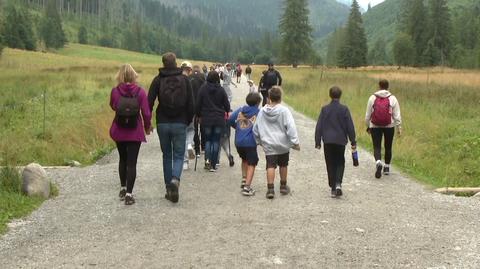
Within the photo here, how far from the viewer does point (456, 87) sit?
89.6 feet

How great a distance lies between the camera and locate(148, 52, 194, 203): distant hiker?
310 inches

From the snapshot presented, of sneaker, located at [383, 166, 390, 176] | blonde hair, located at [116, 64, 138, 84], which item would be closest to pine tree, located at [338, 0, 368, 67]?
sneaker, located at [383, 166, 390, 176]

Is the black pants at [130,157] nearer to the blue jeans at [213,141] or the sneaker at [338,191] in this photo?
the blue jeans at [213,141]

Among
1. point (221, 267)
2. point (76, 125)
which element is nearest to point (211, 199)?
point (221, 267)

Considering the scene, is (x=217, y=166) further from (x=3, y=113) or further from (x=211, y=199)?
(x=3, y=113)

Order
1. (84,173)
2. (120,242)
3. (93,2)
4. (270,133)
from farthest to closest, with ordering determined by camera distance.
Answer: (93,2) → (84,173) → (270,133) → (120,242)

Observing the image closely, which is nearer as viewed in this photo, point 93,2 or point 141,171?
point 141,171

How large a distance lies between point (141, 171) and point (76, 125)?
558cm

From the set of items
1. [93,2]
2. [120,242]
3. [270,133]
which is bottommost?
[120,242]

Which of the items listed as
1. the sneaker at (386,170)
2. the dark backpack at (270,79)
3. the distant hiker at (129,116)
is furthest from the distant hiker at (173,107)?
the dark backpack at (270,79)

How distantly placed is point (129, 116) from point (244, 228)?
228cm

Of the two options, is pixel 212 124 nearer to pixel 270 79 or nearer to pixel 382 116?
pixel 382 116

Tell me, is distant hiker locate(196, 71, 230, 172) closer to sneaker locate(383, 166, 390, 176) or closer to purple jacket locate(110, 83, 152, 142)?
purple jacket locate(110, 83, 152, 142)

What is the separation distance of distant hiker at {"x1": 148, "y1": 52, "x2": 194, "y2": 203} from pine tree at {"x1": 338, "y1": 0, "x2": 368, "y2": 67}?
264ft
